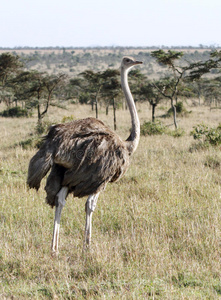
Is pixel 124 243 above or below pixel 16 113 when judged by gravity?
above

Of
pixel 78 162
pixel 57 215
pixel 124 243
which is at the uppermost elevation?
pixel 78 162

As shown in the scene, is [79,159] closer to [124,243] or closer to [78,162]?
[78,162]

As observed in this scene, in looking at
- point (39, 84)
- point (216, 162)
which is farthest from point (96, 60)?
point (216, 162)

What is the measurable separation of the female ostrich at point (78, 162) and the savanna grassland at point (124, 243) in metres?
0.34

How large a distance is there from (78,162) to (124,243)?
0.90 m

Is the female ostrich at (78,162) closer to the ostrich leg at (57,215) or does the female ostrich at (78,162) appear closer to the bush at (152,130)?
the ostrich leg at (57,215)

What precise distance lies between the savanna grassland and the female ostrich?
336 mm

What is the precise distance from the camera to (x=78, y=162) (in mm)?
3328

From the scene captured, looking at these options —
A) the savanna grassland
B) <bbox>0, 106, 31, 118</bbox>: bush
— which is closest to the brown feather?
the savanna grassland

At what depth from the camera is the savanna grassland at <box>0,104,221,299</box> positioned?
2.80m

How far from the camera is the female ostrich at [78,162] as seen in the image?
Result: 3.33 metres

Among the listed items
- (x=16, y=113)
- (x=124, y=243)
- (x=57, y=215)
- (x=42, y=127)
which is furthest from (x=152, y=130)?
(x=16, y=113)

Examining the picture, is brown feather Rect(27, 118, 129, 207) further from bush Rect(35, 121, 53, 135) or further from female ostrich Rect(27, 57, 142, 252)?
bush Rect(35, 121, 53, 135)

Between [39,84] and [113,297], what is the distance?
1313cm
